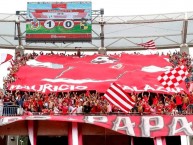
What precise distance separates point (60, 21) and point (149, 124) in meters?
17.5

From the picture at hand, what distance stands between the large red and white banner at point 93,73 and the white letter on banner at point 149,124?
14.9 feet

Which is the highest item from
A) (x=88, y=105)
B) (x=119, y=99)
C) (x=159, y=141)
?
(x=119, y=99)

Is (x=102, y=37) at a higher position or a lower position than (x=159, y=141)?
higher

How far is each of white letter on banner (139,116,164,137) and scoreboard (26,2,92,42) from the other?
16025 mm

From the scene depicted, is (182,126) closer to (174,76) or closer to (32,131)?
(174,76)

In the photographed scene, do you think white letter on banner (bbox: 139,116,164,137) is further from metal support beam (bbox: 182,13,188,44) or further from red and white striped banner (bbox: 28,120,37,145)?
metal support beam (bbox: 182,13,188,44)

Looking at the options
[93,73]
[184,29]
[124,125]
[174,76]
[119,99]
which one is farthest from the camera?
[184,29]

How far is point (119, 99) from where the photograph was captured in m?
17.1

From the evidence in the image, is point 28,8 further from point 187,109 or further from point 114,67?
point 187,109

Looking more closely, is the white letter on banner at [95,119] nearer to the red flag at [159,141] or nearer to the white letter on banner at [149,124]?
the white letter on banner at [149,124]

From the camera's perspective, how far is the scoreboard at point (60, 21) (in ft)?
108

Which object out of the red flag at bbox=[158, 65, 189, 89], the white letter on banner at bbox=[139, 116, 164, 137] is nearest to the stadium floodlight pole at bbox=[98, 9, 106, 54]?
the red flag at bbox=[158, 65, 189, 89]

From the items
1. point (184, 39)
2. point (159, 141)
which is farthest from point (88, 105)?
point (184, 39)

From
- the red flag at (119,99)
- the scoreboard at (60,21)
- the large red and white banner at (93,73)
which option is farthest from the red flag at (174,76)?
the scoreboard at (60,21)
